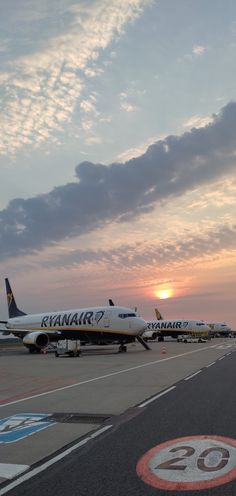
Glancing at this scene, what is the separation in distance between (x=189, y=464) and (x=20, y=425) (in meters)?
4.70

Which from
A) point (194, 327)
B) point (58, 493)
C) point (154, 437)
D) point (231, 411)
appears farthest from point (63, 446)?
point (194, 327)

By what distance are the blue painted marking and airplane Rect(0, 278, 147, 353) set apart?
3099 centimetres

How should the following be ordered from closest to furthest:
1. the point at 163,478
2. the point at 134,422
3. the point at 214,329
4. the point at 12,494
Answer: the point at 12,494, the point at 163,478, the point at 134,422, the point at 214,329

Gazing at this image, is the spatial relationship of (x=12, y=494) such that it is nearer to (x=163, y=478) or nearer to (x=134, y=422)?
(x=163, y=478)

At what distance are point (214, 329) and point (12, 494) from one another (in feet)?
355

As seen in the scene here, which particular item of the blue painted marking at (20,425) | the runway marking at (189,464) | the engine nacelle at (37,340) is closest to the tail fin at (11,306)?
the engine nacelle at (37,340)

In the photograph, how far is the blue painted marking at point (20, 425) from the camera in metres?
9.05

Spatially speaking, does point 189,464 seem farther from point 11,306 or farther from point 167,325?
point 167,325

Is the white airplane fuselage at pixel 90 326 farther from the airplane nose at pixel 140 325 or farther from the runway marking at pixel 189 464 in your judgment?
the runway marking at pixel 189 464

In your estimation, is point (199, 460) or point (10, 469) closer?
point (10, 469)

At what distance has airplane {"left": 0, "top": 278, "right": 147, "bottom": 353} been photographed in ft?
138

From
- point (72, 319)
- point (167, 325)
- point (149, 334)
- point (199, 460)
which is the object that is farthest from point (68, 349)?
point (167, 325)

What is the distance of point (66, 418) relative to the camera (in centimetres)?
1076

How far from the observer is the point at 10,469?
22.4 feet
